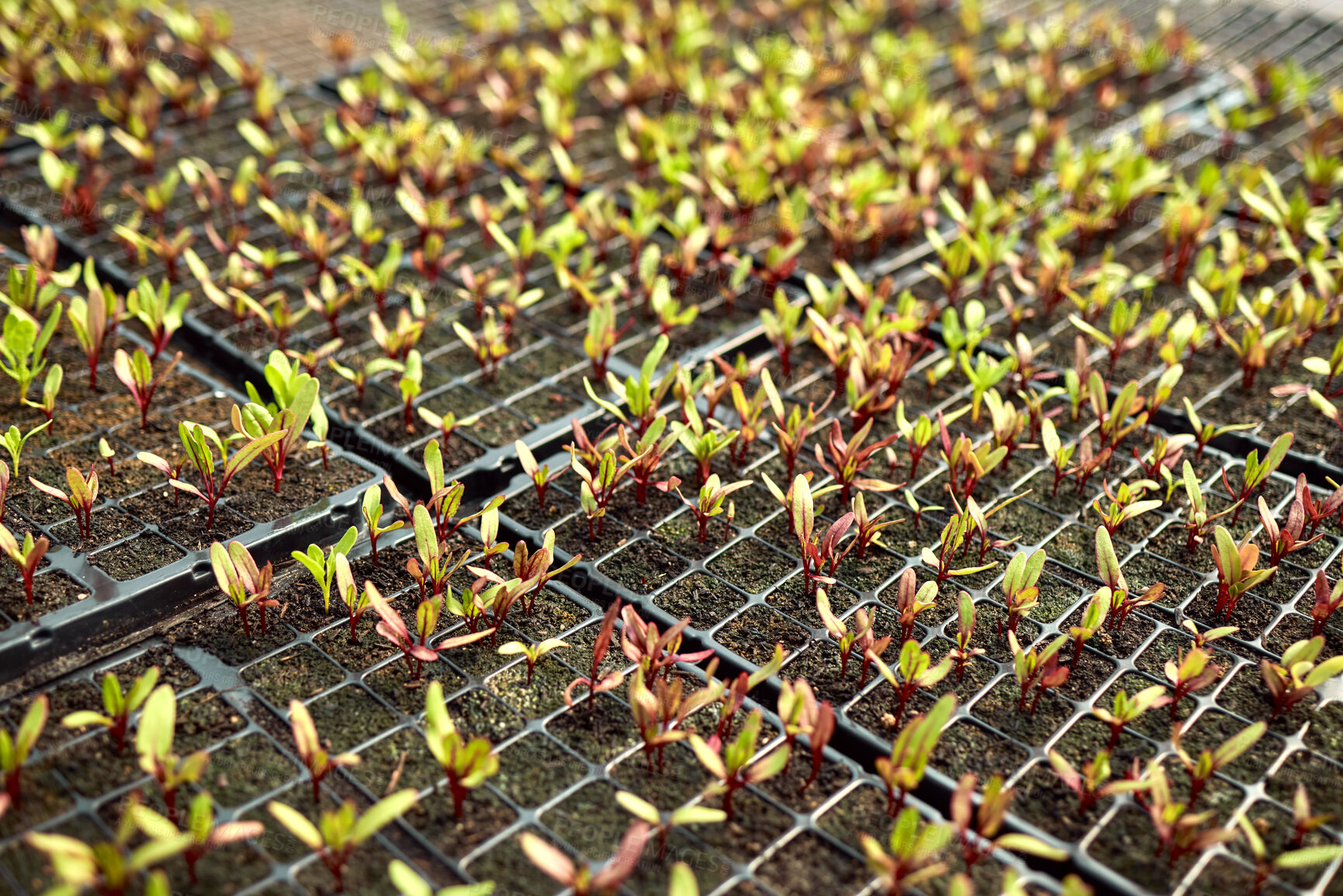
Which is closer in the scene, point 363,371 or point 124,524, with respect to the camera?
point 124,524

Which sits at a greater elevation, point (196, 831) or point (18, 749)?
point (18, 749)

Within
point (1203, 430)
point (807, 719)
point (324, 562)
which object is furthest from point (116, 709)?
point (1203, 430)

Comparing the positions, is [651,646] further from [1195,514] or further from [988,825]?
[1195,514]

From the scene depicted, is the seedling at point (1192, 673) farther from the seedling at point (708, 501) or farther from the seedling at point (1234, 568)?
the seedling at point (708, 501)

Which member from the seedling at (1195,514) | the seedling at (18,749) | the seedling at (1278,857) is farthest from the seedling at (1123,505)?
the seedling at (18,749)

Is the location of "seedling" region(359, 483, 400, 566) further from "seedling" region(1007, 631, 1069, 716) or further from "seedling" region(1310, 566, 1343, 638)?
"seedling" region(1310, 566, 1343, 638)

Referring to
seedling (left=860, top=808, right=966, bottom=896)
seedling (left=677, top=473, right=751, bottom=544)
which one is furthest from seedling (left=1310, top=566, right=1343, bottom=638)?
seedling (left=677, top=473, right=751, bottom=544)
